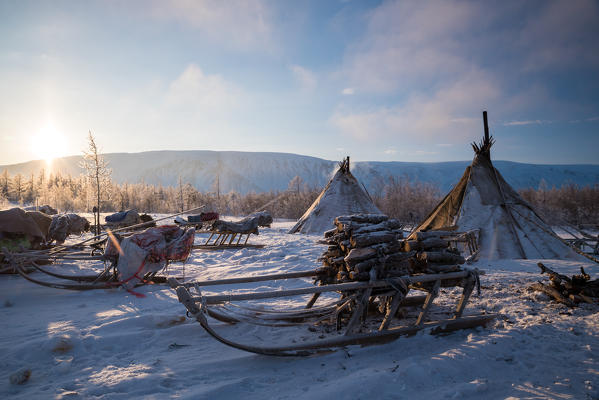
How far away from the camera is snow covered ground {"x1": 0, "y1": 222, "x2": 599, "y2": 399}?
277 cm

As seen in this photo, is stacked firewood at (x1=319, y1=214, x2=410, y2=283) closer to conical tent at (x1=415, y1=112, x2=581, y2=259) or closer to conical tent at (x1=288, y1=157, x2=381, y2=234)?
conical tent at (x1=415, y1=112, x2=581, y2=259)

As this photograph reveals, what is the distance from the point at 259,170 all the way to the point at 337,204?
408ft

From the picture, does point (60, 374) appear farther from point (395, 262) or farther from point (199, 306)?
point (395, 262)

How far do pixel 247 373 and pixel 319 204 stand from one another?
13.1 metres

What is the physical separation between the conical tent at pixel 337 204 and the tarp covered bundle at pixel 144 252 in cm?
955

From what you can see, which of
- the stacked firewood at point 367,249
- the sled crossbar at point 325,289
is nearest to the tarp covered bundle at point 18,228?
the sled crossbar at point 325,289

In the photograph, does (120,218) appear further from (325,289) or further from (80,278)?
(325,289)

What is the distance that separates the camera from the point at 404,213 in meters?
25.9

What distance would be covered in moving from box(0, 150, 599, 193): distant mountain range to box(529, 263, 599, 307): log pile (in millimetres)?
113145

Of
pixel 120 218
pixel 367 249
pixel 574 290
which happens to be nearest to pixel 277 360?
pixel 367 249

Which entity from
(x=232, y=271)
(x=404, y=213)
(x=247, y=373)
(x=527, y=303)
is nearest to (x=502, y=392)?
(x=247, y=373)

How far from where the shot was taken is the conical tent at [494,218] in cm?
896

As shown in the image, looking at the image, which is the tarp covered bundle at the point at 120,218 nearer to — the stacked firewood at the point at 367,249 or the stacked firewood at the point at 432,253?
the stacked firewood at the point at 367,249

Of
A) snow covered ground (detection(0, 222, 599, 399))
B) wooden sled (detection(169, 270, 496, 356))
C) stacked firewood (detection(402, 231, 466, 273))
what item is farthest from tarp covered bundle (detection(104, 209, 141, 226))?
stacked firewood (detection(402, 231, 466, 273))
